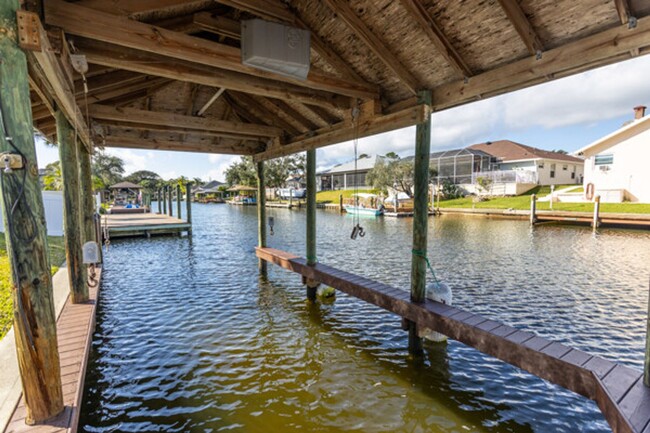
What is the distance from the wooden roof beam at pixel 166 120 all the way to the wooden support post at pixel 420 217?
414 centimetres

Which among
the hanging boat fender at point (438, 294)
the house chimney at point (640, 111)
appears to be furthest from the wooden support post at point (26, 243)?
the house chimney at point (640, 111)

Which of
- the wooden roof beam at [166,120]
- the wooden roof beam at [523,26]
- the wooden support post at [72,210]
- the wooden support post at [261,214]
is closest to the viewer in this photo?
the wooden roof beam at [523,26]

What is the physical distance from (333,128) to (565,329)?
6.08m

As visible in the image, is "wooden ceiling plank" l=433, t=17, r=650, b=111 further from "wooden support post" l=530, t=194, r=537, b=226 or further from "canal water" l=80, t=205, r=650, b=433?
"wooden support post" l=530, t=194, r=537, b=226

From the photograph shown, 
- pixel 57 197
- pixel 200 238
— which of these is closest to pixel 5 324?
pixel 57 197

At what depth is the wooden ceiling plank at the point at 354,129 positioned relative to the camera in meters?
4.98

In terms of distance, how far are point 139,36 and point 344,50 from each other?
280 cm

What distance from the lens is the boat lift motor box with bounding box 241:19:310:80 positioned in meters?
3.86

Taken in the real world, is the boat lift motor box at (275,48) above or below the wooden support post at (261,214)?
above

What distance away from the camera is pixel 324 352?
5.47 metres

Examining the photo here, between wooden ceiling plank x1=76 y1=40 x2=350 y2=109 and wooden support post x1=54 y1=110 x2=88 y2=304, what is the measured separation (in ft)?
6.62

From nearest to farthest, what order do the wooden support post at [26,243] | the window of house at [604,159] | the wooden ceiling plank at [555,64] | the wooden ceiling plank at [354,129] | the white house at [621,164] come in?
the wooden support post at [26,243]
the wooden ceiling plank at [555,64]
the wooden ceiling plank at [354,129]
the white house at [621,164]
the window of house at [604,159]

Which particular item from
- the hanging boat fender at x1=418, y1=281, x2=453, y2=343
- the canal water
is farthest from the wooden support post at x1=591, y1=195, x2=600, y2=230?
the hanging boat fender at x1=418, y1=281, x2=453, y2=343

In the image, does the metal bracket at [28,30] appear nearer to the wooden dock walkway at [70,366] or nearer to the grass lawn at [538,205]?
the wooden dock walkway at [70,366]
